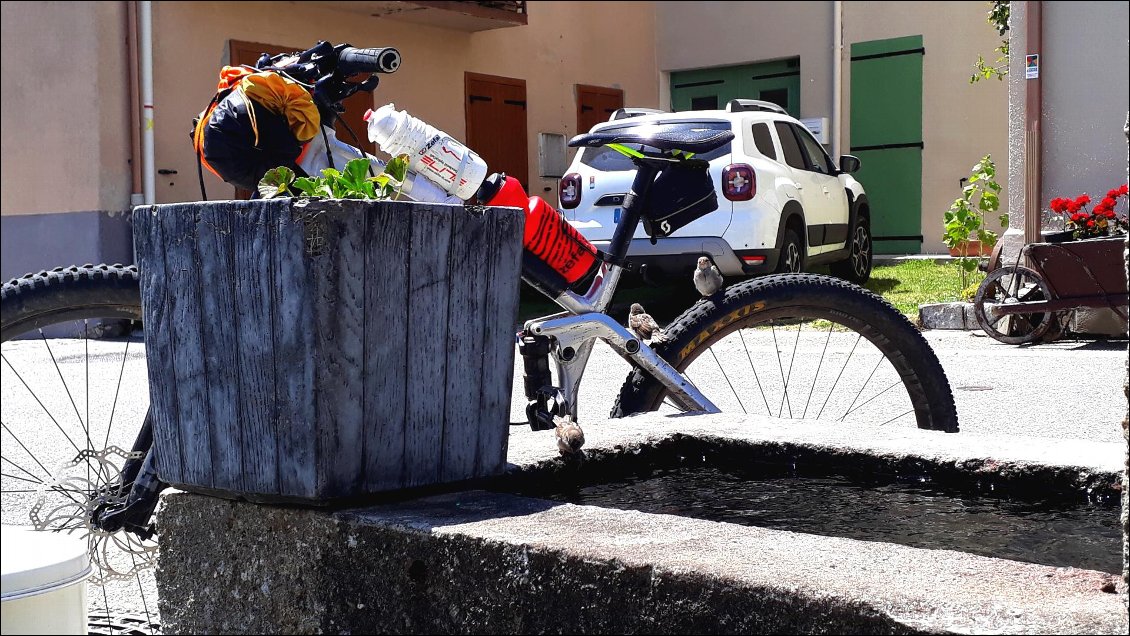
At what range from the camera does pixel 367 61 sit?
314cm

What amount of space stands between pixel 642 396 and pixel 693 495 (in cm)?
65

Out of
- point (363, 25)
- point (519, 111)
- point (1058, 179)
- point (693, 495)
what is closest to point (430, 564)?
point (693, 495)

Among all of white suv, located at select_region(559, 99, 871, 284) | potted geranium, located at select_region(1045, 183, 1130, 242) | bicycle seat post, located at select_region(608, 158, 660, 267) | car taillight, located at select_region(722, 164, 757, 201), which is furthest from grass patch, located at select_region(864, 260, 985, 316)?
bicycle seat post, located at select_region(608, 158, 660, 267)

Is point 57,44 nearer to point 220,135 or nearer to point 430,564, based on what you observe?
point 220,135

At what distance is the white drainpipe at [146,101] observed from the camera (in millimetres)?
12375

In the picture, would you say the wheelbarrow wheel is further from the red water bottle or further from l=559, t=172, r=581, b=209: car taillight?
the red water bottle

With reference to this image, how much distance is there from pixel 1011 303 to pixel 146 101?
27.0 ft

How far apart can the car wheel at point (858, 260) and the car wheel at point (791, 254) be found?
189cm

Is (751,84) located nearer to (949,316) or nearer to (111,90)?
(949,316)

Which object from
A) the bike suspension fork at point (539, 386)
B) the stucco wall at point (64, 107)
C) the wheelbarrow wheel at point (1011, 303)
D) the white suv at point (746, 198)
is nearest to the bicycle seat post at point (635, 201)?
the bike suspension fork at point (539, 386)

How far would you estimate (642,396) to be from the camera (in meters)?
3.35

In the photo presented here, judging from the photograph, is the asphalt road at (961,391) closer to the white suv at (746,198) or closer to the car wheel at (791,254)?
the car wheel at (791,254)

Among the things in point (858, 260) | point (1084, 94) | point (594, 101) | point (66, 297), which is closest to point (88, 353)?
point (66, 297)

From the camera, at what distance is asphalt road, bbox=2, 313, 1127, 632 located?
3.73 meters
